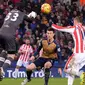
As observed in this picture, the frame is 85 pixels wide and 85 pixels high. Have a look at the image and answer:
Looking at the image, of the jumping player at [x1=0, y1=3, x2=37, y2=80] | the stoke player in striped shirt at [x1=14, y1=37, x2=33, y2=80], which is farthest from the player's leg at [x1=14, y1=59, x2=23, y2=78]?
the jumping player at [x1=0, y1=3, x2=37, y2=80]

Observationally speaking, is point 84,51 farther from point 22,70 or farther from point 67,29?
point 22,70

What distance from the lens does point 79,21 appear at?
12.1 meters

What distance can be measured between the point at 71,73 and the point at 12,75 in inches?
271

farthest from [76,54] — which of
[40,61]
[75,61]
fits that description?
[40,61]

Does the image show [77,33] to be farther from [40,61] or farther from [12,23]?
[12,23]

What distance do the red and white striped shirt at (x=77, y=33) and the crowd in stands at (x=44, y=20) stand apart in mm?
7656

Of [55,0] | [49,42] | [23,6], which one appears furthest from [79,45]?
[55,0]

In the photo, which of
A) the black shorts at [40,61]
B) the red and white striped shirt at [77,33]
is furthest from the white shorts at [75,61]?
the black shorts at [40,61]

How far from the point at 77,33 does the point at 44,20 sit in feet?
31.2

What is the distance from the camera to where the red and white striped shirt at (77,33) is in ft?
39.4

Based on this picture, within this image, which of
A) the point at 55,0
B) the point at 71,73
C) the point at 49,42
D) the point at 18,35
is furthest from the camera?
the point at 55,0

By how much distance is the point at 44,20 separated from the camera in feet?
70.4

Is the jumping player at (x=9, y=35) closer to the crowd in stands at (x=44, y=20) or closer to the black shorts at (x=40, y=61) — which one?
the black shorts at (x=40, y=61)

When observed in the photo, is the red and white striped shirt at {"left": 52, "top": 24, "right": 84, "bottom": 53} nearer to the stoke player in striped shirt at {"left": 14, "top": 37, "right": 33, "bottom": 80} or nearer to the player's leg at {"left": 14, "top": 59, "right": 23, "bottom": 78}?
the player's leg at {"left": 14, "top": 59, "right": 23, "bottom": 78}
